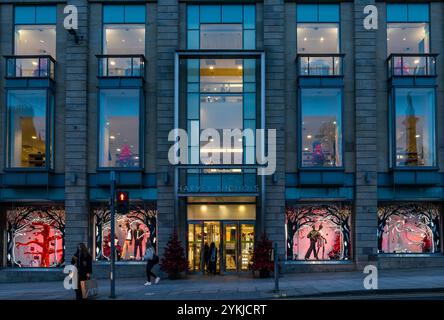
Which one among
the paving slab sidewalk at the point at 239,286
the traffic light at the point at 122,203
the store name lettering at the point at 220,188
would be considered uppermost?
the store name lettering at the point at 220,188

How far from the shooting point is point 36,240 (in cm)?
2355

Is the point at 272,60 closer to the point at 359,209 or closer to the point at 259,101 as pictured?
the point at 259,101

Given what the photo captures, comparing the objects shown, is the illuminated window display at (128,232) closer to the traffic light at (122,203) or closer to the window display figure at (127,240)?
the window display figure at (127,240)

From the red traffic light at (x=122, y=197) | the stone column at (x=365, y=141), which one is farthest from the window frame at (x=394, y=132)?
the red traffic light at (x=122, y=197)

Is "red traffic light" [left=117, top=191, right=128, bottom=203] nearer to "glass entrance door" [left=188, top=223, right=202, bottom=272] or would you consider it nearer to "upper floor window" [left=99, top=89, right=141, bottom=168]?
"upper floor window" [left=99, top=89, right=141, bottom=168]

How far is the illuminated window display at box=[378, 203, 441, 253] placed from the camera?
23.4m

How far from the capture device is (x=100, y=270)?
75.4 feet

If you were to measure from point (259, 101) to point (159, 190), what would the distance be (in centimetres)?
578

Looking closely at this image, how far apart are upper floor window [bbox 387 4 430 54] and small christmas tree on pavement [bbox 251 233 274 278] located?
32.9 feet

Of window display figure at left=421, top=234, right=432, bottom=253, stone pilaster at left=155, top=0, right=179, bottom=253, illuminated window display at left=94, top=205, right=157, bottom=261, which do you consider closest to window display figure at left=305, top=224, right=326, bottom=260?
window display figure at left=421, top=234, right=432, bottom=253

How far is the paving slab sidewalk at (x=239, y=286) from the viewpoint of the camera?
15.9m

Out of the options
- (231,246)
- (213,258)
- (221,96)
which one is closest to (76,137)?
(221,96)

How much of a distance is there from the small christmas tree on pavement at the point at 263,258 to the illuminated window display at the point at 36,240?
8.51 m
